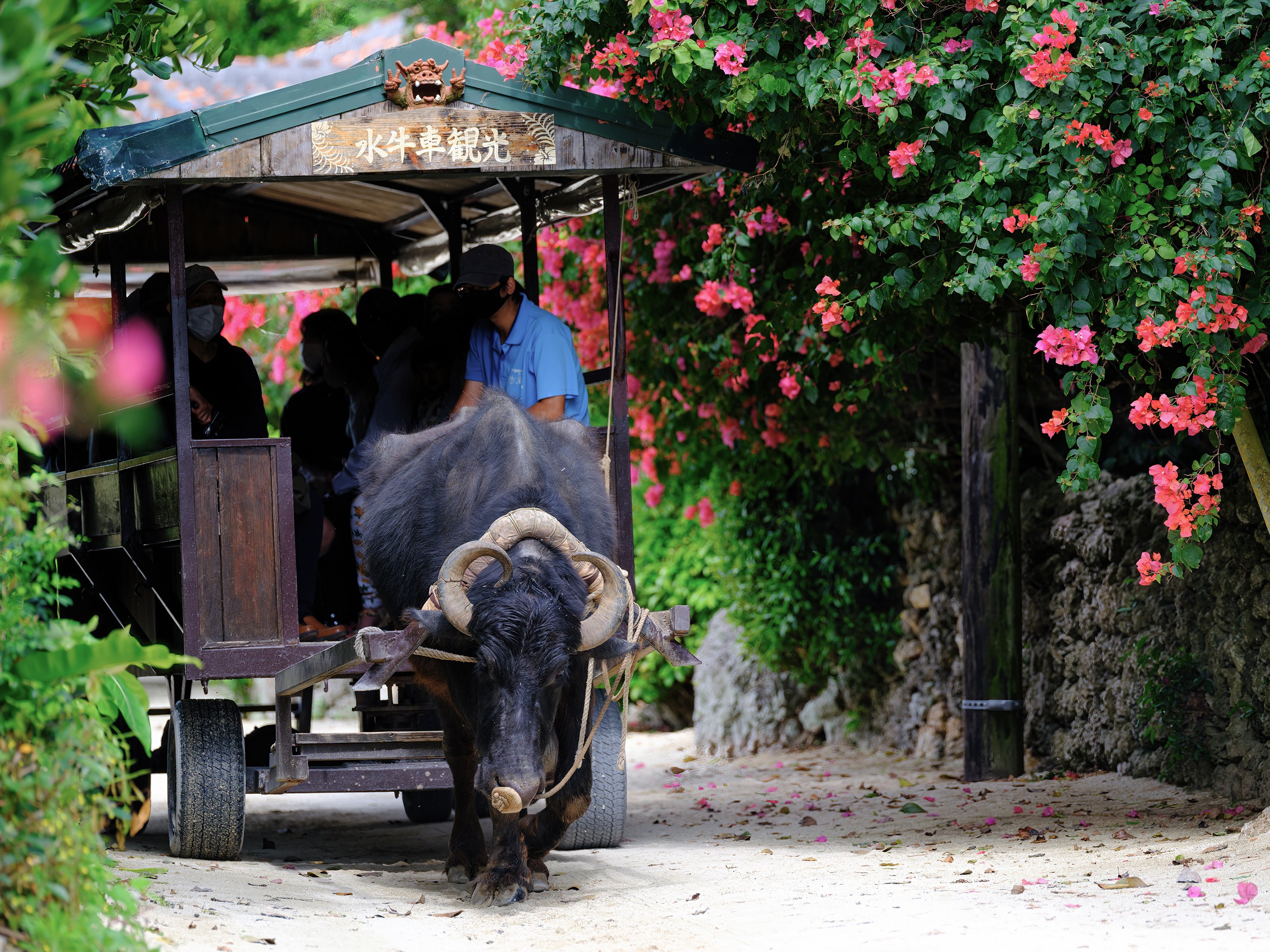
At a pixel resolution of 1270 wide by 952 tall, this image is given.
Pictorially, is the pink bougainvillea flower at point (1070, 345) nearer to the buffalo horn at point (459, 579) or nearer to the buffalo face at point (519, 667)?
the buffalo face at point (519, 667)

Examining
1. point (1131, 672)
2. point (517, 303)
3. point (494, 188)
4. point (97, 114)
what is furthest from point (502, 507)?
point (1131, 672)

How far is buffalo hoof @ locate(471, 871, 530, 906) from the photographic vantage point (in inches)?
188

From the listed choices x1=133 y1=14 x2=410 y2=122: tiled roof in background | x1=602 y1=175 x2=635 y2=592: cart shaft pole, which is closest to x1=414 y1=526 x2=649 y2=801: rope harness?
x1=602 y1=175 x2=635 y2=592: cart shaft pole

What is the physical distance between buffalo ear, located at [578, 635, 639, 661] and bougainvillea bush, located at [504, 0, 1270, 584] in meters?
1.68

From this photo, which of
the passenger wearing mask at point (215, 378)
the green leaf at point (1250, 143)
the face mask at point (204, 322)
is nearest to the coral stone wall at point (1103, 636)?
the green leaf at point (1250, 143)

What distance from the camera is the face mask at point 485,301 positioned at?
598cm

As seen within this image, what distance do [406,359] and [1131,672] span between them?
13.6ft

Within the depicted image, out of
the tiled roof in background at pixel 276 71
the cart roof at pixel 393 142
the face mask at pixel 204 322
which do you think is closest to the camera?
the cart roof at pixel 393 142

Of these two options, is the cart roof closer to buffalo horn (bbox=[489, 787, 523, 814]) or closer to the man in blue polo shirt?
the man in blue polo shirt

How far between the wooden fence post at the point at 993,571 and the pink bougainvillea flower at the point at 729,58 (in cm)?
303

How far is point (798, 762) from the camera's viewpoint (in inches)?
370

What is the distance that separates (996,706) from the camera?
7.80 metres

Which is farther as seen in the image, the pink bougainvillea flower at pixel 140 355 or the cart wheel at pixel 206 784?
the pink bougainvillea flower at pixel 140 355

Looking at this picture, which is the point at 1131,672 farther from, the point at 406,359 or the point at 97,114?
the point at 97,114
